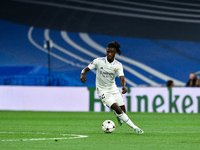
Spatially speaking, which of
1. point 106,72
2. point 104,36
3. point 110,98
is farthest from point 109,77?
point 104,36

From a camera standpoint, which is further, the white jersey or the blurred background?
the blurred background

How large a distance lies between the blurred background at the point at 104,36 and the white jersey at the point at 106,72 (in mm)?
23081

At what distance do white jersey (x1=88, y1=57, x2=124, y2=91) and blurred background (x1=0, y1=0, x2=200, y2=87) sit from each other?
23081 mm

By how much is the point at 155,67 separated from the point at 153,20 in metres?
4.95

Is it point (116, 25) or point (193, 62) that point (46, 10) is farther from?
point (193, 62)

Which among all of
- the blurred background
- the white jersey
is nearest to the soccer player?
the white jersey

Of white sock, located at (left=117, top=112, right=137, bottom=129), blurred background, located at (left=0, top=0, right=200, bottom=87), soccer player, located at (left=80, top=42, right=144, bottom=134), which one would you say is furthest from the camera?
blurred background, located at (left=0, top=0, right=200, bottom=87)

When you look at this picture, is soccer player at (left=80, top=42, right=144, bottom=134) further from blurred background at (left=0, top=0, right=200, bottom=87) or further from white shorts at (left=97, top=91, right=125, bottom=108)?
blurred background at (left=0, top=0, right=200, bottom=87)

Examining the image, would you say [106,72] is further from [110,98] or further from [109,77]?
[110,98]

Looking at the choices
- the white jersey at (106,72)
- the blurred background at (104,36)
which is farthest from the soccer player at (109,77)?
the blurred background at (104,36)

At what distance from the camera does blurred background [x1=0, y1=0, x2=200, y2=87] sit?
112 ft

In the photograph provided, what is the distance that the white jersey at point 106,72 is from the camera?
30.7ft

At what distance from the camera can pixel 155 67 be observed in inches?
1345

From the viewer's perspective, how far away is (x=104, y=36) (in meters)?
36.9
